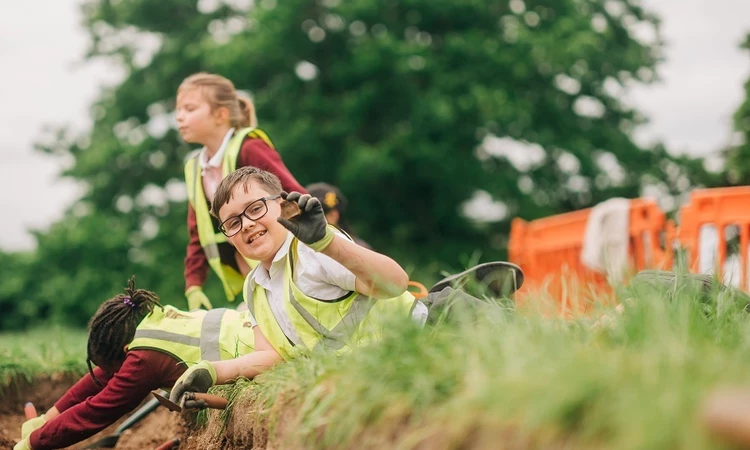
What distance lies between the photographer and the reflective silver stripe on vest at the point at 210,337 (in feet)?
11.8

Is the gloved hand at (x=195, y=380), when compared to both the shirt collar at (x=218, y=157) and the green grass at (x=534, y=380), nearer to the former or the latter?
the green grass at (x=534, y=380)

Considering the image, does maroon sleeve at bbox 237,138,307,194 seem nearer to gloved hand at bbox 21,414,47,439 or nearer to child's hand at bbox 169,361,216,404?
child's hand at bbox 169,361,216,404

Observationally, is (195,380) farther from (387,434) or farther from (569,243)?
(569,243)

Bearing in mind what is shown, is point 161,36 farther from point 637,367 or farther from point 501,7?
point 637,367

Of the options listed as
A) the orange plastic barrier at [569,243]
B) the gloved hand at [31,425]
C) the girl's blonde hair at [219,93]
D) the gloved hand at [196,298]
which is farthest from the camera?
the orange plastic barrier at [569,243]

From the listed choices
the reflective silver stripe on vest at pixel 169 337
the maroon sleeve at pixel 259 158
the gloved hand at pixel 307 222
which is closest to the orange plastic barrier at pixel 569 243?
the maroon sleeve at pixel 259 158

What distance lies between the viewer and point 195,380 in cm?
311

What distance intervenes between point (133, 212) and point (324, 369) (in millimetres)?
15761

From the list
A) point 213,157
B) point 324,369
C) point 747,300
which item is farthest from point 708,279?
point 213,157

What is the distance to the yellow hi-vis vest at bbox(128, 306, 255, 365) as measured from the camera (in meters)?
3.55

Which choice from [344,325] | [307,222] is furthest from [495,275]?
[307,222]

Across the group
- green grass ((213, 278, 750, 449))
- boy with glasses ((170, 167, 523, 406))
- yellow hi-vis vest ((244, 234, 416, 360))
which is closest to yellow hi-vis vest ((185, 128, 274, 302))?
boy with glasses ((170, 167, 523, 406))

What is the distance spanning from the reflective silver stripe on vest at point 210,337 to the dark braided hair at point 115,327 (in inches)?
8.5

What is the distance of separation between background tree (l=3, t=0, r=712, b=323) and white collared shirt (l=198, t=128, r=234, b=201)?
10.1m
